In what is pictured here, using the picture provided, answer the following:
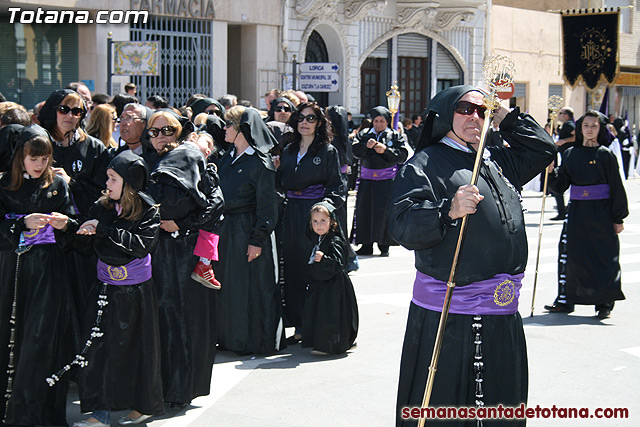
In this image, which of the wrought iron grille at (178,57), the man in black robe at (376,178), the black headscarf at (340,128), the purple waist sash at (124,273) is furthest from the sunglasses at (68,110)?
the wrought iron grille at (178,57)

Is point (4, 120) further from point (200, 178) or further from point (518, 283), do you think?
point (518, 283)

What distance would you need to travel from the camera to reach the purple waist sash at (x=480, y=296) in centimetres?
474

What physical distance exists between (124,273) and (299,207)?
9.95 ft

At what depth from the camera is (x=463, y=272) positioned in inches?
184

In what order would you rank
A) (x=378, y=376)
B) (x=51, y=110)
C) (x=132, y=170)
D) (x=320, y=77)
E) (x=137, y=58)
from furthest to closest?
(x=320, y=77), (x=137, y=58), (x=378, y=376), (x=51, y=110), (x=132, y=170)

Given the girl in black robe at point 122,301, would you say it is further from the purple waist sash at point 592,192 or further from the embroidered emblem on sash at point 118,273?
the purple waist sash at point 592,192

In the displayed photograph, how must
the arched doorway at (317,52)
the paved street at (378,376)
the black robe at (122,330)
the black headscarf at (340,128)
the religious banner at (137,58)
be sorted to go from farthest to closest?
the arched doorway at (317,52), the religious banner at (137,58), the black headscarf at (340,128), the paved street at (378,376), the black robe at (122,330)

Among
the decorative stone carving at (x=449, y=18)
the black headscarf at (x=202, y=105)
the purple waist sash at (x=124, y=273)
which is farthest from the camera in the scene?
the decorative stone carving at (x=449, y=18)

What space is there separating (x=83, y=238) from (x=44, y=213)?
0.94ft

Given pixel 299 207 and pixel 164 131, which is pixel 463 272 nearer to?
pixel 164 131

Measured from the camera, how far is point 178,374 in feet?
21.0

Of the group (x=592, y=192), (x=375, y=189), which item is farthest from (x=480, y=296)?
(x=375, y=189)

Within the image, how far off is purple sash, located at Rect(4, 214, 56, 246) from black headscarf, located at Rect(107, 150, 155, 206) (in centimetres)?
58

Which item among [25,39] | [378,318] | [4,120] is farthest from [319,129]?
[25,39]
